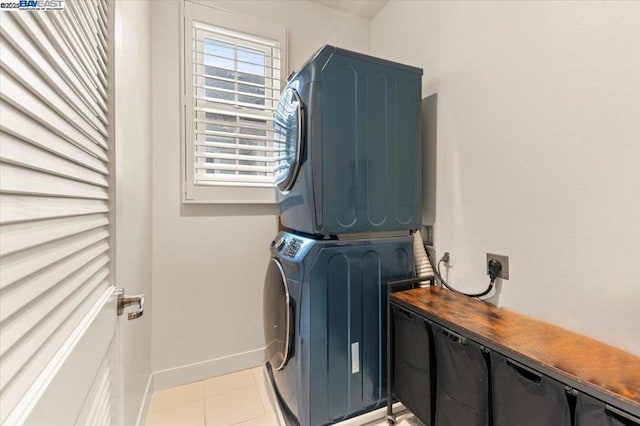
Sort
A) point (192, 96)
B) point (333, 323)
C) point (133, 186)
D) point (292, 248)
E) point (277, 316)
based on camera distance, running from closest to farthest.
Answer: point (133, 186) → point (333, 323) → point (292, 248) → point (277, 316) → point (192, 96)

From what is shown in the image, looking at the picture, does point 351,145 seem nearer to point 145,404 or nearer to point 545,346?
point 545,346

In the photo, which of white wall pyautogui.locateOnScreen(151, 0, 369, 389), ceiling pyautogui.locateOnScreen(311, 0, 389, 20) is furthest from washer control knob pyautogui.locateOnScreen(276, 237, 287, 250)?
ceiling pyautogui.locateOnScreen(311, 0, 389, 20)

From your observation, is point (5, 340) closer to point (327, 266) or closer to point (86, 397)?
point (86, 397)

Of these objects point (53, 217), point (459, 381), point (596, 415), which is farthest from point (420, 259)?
point (53, 217)

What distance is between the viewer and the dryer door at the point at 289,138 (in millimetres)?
1373

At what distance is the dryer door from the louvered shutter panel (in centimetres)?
82

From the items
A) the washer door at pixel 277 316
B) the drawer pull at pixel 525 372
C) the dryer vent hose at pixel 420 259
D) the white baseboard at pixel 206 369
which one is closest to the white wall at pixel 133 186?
the white baseboard at pixel 206 369

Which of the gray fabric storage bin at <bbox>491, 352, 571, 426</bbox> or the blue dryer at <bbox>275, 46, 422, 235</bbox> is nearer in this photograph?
the gray fabric storage bin at <bbox>491, 352, 571, 426</bbox>

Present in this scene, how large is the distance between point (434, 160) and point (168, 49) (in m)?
1.84

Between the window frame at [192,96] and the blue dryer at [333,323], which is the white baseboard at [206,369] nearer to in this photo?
the blue dryer at [333,323]

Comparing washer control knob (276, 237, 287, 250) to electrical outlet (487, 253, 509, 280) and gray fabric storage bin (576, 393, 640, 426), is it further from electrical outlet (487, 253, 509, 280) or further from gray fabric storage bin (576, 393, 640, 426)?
gray fabric storage bin (576, 393, 640, 426)

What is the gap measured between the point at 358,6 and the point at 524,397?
262cm

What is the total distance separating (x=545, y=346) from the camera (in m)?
0.94

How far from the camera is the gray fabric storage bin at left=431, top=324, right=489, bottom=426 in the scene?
998 mm
